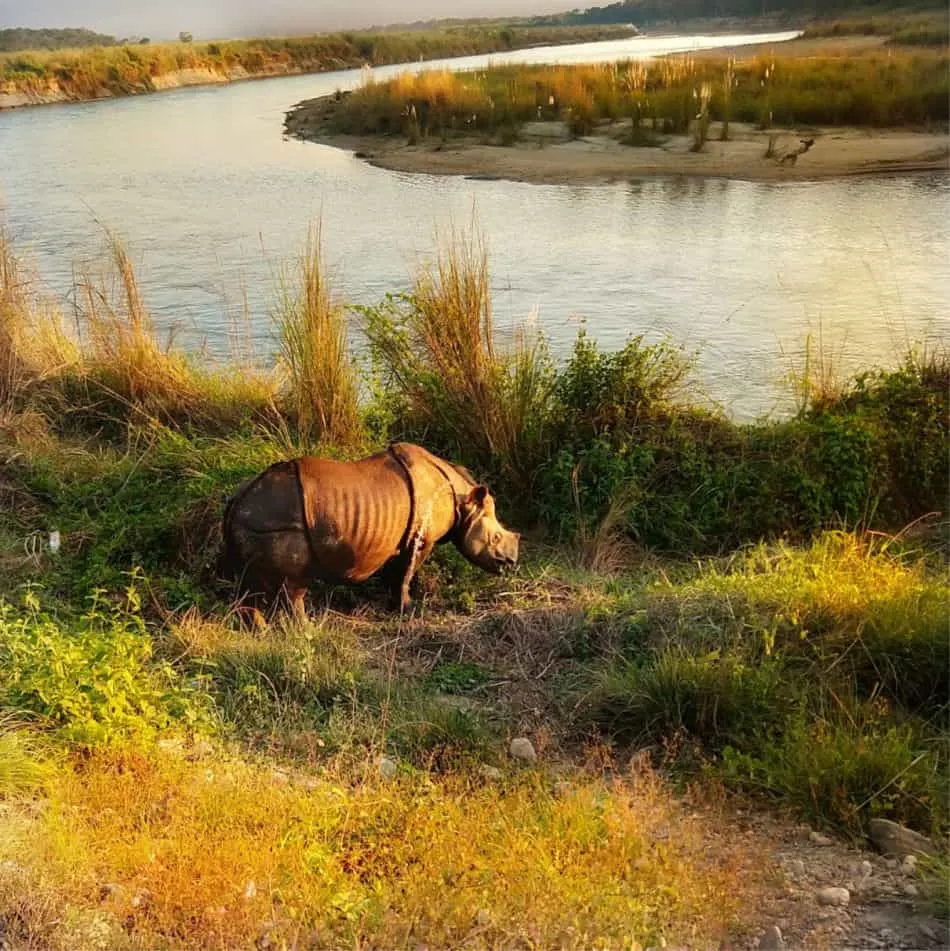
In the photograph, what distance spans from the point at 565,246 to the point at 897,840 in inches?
410

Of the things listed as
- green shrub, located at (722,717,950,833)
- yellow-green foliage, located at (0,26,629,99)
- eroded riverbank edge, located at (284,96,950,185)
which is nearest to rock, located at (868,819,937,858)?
green shrub, located at (722,717,950,833)

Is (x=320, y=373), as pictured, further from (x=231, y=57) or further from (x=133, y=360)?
(x=231, y=57)

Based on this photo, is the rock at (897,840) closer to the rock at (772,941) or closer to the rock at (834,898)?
the rock at (834,898)

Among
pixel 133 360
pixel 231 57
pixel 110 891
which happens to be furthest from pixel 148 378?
pixel 231 57

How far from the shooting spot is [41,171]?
62.1ft

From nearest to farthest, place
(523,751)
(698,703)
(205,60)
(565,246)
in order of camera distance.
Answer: (523,751)
(698,703)
(565,246)
(205,60)

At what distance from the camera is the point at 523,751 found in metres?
3.43

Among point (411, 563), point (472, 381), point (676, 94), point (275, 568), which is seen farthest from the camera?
point (676, 94)

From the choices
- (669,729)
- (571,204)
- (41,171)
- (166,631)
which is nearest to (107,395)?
(166,631)

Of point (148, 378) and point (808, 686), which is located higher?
point (148, 378)

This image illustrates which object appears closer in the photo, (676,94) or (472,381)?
(472,381)

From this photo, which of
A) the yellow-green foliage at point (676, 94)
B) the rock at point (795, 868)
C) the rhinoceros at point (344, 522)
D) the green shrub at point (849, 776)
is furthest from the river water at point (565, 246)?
the rock at point (795, 868)

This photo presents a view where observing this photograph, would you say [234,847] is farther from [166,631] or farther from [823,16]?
[823,16]

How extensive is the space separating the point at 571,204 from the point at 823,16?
751cm
